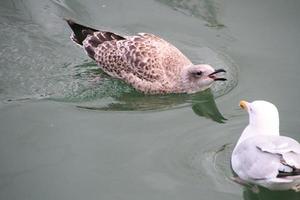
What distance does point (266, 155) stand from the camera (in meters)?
5.49

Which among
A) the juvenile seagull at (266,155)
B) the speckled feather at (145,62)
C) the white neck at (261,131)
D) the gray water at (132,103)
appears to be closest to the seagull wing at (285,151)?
the juvenile seagull at (266,155)

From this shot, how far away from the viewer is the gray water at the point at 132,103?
19.6 ft

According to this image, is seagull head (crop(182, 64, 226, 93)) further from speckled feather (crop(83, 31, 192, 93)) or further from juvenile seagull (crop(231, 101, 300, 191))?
juvenile seagull (crop(231, 101, 300, 191))

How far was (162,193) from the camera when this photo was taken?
582 centimetres

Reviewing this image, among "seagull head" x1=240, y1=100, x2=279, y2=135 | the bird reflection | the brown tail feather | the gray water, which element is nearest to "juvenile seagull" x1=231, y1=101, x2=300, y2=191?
"seagull head" x1=240, y1=100, x2=279, y2=135

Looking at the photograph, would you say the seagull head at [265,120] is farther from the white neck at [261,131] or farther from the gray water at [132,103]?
the gray water at [132,103]

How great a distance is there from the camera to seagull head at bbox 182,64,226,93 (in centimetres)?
747

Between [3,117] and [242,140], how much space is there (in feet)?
8.90

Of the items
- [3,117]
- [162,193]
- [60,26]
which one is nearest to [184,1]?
[60,26]

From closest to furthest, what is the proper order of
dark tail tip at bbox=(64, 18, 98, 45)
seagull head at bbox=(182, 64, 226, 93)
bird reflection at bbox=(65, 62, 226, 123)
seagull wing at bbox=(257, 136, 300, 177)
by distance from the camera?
seagull wing at bbox=(257, 136, 300, 177), bird reflection at bbox=(65, 62, 226, 123), seagull head at bbox=(182, 64, 226, 93), dark tail tip at bbox=(64, 18, 98, 45)

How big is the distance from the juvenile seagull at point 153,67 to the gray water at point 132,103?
14cm

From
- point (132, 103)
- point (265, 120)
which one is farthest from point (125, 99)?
point (265, 120)

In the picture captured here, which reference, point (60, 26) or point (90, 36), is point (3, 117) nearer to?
point (90, 36)

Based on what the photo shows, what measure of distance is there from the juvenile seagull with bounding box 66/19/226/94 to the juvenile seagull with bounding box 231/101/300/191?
1.39 m
